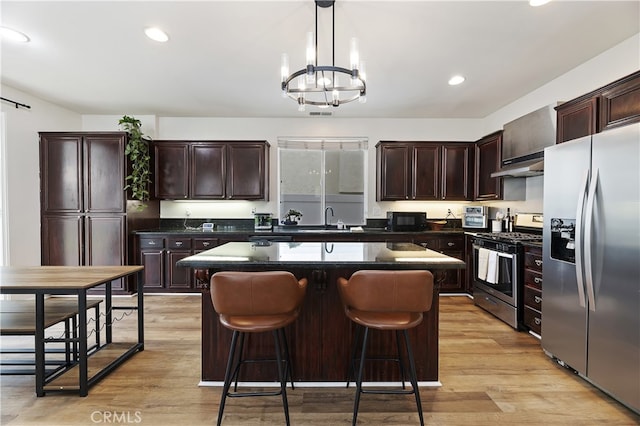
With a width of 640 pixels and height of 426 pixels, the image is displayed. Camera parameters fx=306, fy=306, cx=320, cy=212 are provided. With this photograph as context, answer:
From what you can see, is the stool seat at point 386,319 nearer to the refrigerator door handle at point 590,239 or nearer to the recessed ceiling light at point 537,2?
the refrigerator door handle at point 590,239

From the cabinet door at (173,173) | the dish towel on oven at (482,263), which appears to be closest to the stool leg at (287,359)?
the dish towel on oven at (482,263)

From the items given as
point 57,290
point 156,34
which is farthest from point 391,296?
point 156,34

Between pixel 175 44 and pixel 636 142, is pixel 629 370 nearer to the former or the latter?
pixel 636 142

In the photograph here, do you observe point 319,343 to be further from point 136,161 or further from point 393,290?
point 136,161

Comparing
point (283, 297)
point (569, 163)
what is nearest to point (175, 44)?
point (283, 297)

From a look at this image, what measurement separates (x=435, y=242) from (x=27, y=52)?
5214 millimetres

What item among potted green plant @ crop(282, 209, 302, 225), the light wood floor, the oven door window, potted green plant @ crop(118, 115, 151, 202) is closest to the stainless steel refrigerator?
the light wood floor

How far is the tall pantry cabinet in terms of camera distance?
429cm

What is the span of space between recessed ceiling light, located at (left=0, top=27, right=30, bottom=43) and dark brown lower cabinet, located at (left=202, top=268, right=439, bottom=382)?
9.25 feet

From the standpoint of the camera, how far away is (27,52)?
9.76 ft

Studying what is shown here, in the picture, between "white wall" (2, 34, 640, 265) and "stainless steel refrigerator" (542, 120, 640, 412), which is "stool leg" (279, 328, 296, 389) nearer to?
"stainless steel refrigerator" (542, 120, 640, 412)

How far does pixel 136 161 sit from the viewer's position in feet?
14.5

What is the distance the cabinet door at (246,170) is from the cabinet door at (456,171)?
9.36 ft

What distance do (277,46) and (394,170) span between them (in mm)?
2681
